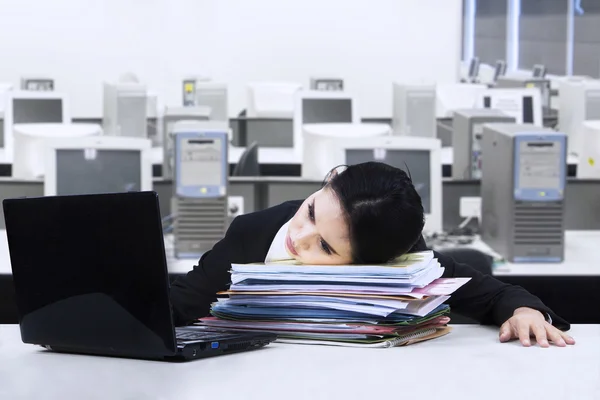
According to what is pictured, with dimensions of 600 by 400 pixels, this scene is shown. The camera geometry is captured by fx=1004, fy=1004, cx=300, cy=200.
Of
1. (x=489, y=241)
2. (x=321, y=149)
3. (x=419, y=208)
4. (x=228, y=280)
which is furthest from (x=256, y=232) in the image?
(x=321, y=149)

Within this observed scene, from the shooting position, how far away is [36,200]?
1.50 metres

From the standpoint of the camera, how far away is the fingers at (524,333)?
168cm

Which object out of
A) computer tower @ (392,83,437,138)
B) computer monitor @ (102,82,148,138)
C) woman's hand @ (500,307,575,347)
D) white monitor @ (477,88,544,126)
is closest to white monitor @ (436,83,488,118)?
white monitor @ (477,88,544,126)

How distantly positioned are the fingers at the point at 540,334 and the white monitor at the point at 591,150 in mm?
3374

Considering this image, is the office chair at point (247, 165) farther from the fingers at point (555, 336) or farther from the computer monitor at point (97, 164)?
the fingers at point (555, 336)

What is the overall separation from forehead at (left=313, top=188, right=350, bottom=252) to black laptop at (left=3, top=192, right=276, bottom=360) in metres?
0.24

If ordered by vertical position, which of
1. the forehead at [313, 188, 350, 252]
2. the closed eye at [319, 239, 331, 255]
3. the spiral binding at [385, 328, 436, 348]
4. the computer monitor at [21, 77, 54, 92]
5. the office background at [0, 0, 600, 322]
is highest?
the office background at [0, 0, 600, 322]

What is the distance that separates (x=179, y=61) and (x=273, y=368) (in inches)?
391

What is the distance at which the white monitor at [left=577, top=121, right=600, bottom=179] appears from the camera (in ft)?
16.2

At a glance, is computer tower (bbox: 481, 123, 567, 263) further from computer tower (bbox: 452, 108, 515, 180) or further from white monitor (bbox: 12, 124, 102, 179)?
white monitor (bbox: 12, 124, 102, 179)

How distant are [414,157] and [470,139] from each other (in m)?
1.00

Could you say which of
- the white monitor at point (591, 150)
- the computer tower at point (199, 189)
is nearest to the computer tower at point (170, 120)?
the computer tower at point (199, 189)

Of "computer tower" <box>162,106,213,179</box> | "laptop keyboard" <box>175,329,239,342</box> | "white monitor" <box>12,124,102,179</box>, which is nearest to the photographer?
"laptop keyboard" <box>175,329,239,342</box>

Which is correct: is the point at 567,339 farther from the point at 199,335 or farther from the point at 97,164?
the point at 97,164
